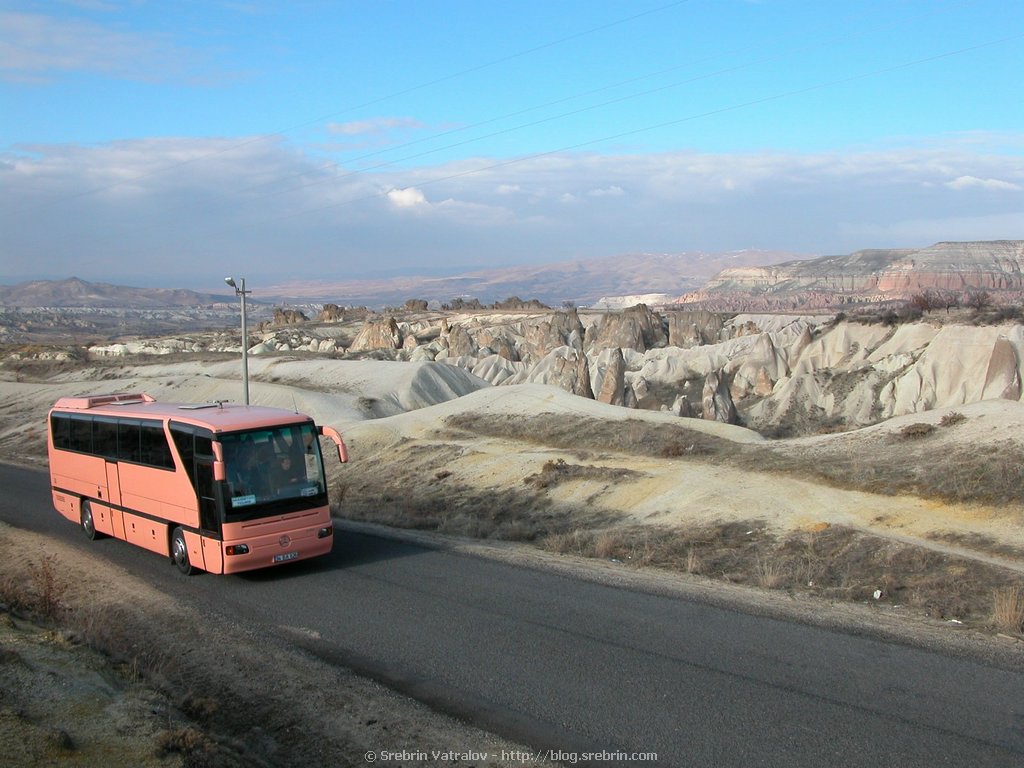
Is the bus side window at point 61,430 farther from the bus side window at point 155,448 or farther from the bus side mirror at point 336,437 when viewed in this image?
the bus side mirror at point 336,437

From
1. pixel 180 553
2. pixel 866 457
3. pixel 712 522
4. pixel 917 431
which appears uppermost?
pixel 917 431

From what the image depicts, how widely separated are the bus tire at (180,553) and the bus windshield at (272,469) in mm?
1602

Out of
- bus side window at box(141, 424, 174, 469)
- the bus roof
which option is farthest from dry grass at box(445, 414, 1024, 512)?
bus side window at box(141, 424, 174, 469)

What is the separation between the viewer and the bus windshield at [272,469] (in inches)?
508

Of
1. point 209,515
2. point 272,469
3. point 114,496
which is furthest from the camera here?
point 114,496

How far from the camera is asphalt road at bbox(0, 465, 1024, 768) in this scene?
716 cm

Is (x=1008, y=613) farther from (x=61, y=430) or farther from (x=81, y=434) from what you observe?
(x=61, y=430)

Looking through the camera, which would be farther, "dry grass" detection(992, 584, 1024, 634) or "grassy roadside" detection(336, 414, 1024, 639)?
"grassy roadside" detection(336, 414, 1024, 639)

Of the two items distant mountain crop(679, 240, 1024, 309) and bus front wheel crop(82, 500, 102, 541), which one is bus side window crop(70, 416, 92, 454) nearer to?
bus front wheel crop(82, 500, 102, 541)

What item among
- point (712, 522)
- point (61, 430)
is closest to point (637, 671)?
point (712, 522)

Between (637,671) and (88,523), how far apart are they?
39.8ft

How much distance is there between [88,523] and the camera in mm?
17031

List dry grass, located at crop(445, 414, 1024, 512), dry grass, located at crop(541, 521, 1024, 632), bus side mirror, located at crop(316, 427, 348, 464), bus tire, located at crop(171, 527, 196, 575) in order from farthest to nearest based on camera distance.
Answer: dry grass, located at crop(445, 414, 1024, 512)
bus side mirror, located at crop(316, 427, 348, 464)
bus tire, located at crop(171, 527, 196, 575)
dry grass, located at crop(541, 521, 1024, 632)

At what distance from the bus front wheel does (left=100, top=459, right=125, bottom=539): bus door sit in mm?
1018
